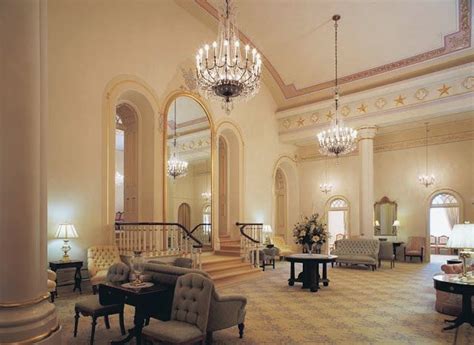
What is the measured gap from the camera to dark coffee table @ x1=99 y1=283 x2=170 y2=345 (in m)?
4.64

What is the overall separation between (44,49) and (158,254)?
20.4ft

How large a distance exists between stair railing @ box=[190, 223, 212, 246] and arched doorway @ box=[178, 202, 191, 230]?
2.04ft

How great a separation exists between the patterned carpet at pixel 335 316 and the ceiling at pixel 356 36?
632cm

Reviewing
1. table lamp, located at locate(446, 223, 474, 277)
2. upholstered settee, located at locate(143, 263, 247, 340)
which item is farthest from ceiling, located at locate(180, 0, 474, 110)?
upholstered settee, located at locate(143, 263, 247, 340)

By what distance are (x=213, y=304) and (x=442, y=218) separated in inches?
671

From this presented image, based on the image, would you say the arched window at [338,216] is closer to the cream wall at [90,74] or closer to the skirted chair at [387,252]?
the skirted chair at [387,252]

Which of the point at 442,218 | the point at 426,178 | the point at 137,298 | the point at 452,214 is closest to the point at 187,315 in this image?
the point at 137,298

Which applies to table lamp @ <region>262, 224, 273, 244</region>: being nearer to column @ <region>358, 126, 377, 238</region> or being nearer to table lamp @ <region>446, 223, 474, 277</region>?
column @ <region>358, 126, 377, 238</region>

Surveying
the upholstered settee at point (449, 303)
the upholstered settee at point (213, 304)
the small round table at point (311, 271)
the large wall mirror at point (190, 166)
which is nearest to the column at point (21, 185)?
the upholstered settee at point (213, 304)

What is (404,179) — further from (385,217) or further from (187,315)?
(187,315)

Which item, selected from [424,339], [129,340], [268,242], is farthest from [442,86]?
[129,340]

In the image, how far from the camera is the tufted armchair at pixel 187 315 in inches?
161

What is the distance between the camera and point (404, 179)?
14734 millimetres

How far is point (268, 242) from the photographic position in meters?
13.6
